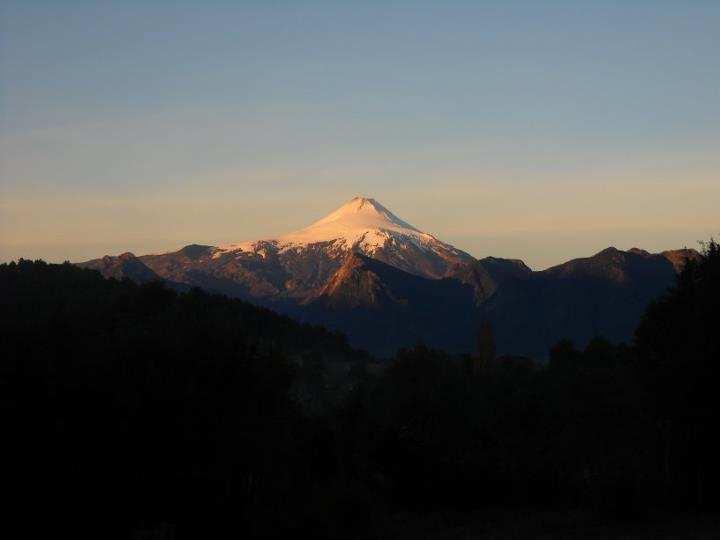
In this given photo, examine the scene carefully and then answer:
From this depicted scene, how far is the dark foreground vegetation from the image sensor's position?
66.1 feet

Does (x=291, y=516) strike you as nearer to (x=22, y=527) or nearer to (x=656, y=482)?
(x=22, y=527)

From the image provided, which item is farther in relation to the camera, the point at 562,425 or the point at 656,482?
the point at 562,425

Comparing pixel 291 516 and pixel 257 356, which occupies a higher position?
pixel 257 356

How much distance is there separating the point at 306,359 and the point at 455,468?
64.9 meters

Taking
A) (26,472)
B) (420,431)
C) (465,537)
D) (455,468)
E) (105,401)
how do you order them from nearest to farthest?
(26,472) < (105,401) < (465,537) < (455,468) < (420,431)

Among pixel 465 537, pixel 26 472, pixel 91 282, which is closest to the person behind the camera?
pixel 26 472

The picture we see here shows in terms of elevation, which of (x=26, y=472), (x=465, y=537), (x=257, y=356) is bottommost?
(x=465, y=537)

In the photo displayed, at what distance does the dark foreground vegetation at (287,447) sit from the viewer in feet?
66.1

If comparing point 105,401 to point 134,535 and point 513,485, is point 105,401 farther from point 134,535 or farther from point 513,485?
point 513,485

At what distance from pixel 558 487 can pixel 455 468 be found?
3.18 metres

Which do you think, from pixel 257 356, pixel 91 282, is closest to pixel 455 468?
pixel 257 356

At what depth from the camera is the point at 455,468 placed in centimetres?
3078

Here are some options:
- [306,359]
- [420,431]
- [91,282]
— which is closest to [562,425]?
[420,431]

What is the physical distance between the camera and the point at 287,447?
24.6m
